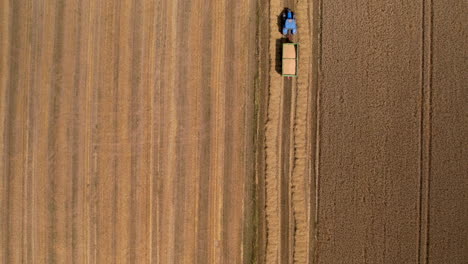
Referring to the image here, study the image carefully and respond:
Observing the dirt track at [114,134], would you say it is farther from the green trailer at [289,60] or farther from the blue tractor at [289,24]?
the blue tractor at [289,24]

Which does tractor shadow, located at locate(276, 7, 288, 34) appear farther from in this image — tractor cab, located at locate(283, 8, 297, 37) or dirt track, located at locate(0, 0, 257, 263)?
dirt track, located at locate(0, 0, 257, 263)

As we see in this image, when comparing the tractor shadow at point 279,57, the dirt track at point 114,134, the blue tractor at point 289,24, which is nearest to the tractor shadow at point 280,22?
the blue tractor at point 289,24

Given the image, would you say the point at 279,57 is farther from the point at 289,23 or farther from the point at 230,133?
the point at 230,133

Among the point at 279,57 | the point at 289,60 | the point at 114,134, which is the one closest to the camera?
the point at 289,60

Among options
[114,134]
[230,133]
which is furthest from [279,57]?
[114,134]

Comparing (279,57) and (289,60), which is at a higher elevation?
(279,57)

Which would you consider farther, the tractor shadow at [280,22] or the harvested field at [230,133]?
the tractor shadow at [280,22]

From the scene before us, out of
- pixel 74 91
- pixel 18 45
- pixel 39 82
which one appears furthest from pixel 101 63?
pixel 18 45
